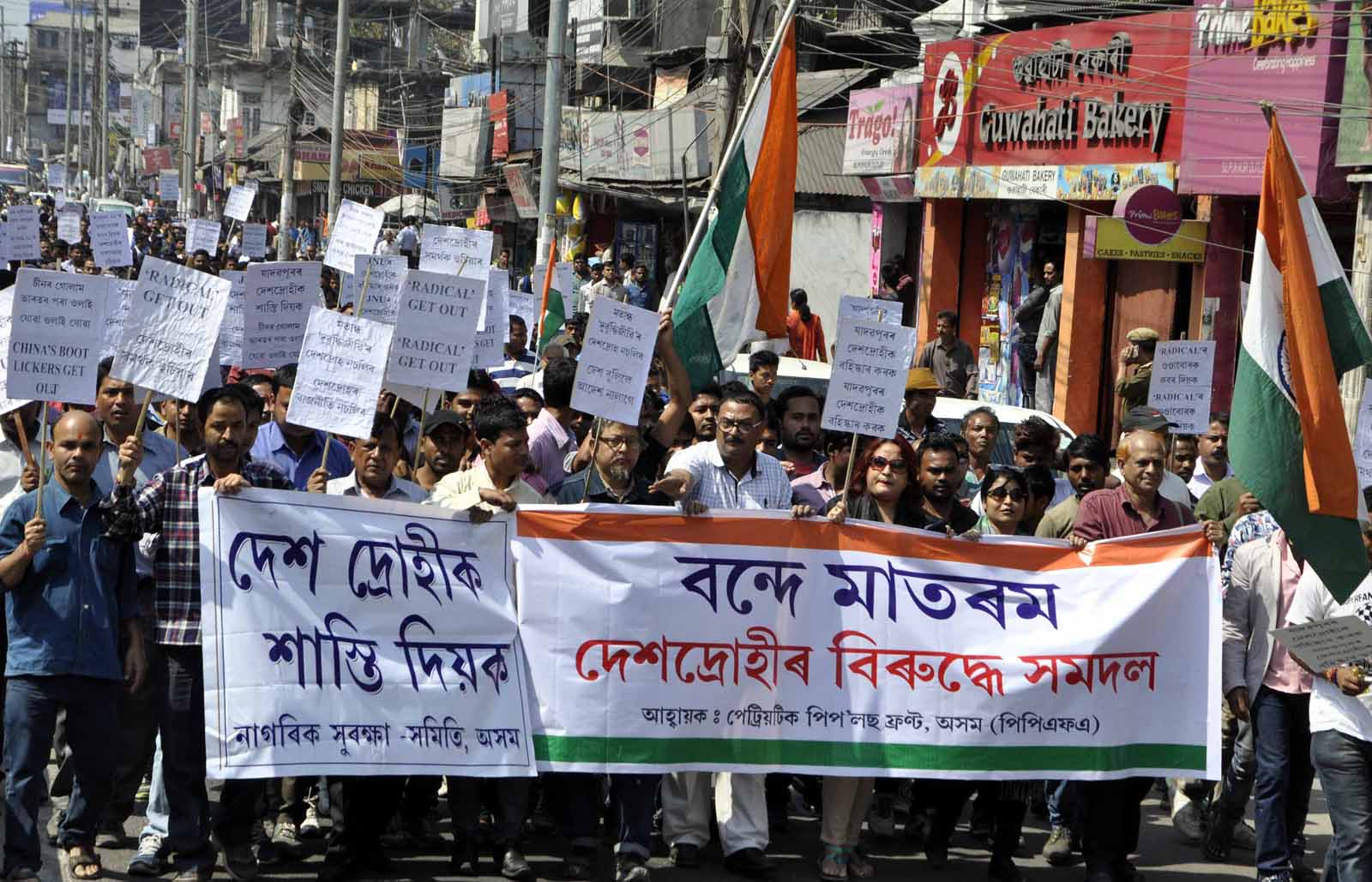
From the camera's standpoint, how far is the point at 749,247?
956 centimetres

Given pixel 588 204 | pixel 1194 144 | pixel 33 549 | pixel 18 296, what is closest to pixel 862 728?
pixel 33 549

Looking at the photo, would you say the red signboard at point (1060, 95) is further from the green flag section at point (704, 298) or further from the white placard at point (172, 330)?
the white placard at point (172, 330)

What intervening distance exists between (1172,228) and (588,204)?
2006cm

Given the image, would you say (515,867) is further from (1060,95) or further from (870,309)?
(1060,95)

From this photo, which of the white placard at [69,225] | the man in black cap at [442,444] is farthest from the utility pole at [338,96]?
the man in black cap at [442,444]

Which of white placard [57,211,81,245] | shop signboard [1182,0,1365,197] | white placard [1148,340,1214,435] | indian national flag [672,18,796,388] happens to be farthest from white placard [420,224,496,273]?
Answer: white placard [57,211,81,245]

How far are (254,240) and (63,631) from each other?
15598 millimetres

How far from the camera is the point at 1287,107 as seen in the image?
16.1m

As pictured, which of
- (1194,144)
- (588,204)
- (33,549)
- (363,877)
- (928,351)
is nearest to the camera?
(33,549)

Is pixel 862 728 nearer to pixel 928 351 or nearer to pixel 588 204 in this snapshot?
pixel 928 351

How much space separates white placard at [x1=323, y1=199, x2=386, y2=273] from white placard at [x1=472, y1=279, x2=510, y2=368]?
1930 millimetres

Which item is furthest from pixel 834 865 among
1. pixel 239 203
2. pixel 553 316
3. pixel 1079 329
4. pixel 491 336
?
pixel 239 203

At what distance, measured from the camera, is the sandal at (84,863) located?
6.66 meters

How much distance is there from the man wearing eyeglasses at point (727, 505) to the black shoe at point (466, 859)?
79 cm
